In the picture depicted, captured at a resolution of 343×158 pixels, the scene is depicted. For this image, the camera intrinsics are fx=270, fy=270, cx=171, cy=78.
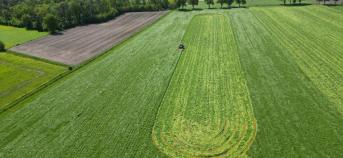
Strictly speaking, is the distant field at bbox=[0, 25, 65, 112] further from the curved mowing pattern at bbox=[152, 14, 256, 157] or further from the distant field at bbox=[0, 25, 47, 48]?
the curved mowing pattern at bbox=[152, 14, 256, 157]

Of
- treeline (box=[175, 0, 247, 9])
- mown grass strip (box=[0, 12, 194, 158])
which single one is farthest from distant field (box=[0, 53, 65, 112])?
treeline (box=[175, 0, 247, 9])

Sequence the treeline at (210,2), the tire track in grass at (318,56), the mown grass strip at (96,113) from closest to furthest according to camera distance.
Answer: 1. the mown grass strip at (96,113)
2. the tire track in grass at (318,56)
3. the treeline at (210,2)

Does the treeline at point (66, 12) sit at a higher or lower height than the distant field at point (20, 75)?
higher

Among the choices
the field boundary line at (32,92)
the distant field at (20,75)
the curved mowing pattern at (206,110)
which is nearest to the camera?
the curved mowing pattern at (206,110)

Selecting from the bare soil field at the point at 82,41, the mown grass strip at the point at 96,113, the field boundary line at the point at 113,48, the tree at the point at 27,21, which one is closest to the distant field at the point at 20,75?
the mown grass strip at the point at 96,113

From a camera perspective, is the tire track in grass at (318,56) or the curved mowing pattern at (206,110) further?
the tire track in grass at (318,56)

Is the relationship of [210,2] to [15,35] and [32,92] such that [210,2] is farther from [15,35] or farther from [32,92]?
[32,92]

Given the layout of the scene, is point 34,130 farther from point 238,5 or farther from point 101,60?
point 238,5

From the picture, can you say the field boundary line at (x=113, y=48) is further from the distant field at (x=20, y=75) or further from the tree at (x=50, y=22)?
the tree at (x=50, y=22)

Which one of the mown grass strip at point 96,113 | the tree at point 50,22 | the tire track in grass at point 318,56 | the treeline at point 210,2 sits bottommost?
the mown grass strip at point 96,113
